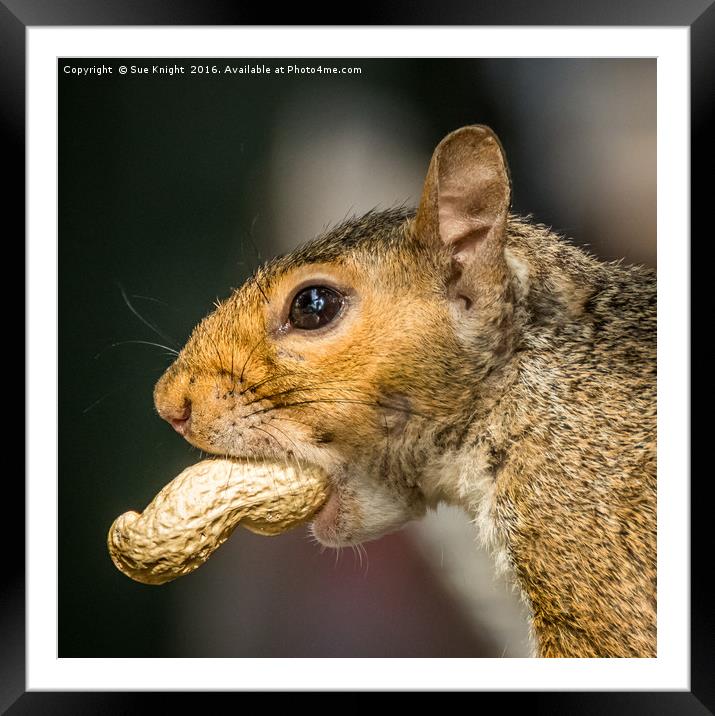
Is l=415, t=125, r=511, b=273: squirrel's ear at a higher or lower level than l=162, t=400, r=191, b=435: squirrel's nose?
higher

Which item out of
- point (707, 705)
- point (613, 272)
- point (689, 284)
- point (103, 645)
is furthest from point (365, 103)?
point (707, 705)

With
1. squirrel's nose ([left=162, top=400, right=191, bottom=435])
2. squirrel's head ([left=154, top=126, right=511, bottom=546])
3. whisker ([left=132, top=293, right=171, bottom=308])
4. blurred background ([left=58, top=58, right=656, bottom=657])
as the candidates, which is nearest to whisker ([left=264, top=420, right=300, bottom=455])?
squirrel's head ([left=154, top=126, right=511, bottom=546])

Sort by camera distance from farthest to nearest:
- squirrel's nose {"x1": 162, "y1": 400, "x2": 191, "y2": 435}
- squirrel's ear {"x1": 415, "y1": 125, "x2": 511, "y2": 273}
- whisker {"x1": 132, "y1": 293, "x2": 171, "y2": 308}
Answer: whisker {"x1": 132, "y1": 293, "x2": 171, "y2": 308} → squirrel's nose {"x1": 162, "y1": 400, "x2": 191, "y2": 435} → squirrel's ear {"x1": 415, "y1": 125, "x2": 511, "y2": 273}

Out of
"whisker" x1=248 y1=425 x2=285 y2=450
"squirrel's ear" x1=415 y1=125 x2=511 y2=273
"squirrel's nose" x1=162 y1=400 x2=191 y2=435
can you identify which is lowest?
"whisker" x1=248 y1=425 x2=285 y2=450

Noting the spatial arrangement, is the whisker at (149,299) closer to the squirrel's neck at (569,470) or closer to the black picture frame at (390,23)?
the black picture frame at (390,23)

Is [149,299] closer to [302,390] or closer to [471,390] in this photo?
[302,390]

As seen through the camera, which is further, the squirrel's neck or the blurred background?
the blurred background

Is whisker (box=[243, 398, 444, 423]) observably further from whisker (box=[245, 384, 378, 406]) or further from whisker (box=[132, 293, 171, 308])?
whisker (box=[132, 293, 171, 308])

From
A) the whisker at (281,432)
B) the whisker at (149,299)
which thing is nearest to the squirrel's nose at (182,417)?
the whisker at (281,432)
